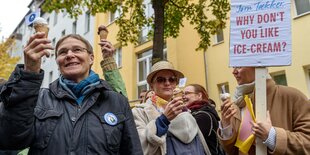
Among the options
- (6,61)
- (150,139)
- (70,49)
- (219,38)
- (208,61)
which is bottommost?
(150,139)

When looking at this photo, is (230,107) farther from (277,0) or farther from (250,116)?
(277,0)

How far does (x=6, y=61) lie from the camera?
2102cm

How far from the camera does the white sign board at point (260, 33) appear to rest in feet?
9.11

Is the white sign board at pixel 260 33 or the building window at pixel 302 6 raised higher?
the building window at pixel 302 6

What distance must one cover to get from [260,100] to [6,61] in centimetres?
2108

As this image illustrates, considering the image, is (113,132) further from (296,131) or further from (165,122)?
(296,131)

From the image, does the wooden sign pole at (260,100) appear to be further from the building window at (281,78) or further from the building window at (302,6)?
the building window at (302,6)

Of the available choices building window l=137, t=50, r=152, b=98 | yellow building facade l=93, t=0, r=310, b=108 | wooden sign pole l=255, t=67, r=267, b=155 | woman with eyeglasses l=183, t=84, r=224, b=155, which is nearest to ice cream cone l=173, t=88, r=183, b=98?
woman with eyeglasses l=183, t=84, r=224, b=155

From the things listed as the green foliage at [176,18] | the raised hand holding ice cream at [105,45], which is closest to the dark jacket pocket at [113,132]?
the raised hand holding ice cream at [105,45]

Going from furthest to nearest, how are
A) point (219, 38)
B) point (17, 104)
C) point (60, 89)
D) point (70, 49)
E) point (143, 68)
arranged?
point (143, 68) < point (219, 38) < point (70, 49) < point (60, 89) < point (17, 104)

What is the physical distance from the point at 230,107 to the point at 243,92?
0.27 meters

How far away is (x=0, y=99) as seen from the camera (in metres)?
1.94

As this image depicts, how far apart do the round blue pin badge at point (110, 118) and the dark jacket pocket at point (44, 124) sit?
11.9 inches

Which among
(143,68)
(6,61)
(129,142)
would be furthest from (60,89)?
(6,61)
